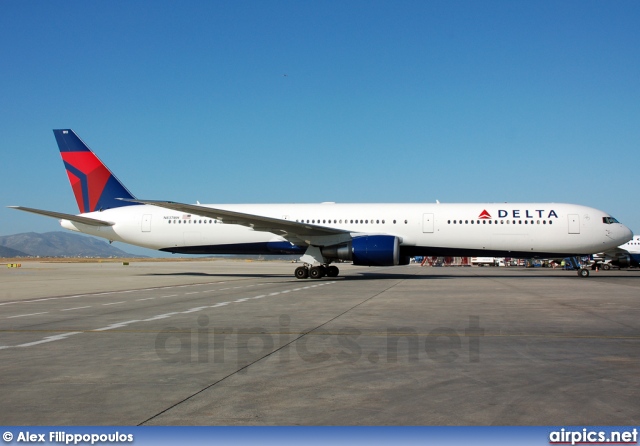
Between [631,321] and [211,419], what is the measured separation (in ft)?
29.5

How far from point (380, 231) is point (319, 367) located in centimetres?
2092

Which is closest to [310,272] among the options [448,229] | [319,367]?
[448,229]

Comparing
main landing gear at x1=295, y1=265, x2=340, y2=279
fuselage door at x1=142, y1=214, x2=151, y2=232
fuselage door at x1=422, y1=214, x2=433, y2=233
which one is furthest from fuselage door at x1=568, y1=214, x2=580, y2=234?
fuselage door at x1=142, y1=214, x2=151, y2=232

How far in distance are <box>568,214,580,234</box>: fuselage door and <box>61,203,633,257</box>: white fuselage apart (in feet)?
0.14

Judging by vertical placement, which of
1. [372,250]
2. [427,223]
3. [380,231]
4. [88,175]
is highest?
[88,175]

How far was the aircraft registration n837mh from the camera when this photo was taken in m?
24.5

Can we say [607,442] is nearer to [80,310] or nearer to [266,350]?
[266,350]

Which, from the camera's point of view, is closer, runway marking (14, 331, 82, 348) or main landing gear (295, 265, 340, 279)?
runway marking (14, 331, 82, 348)

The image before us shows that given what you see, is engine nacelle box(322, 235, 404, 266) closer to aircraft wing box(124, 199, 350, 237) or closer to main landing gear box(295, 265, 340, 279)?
aircraft wing box(124, 199, 350, 237)

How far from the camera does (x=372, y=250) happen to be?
2383 centimetres

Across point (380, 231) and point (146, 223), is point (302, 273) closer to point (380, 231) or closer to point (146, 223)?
point (380, 231)

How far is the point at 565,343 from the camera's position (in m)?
7.70

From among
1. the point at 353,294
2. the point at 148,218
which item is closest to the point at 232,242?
the point at 148,218

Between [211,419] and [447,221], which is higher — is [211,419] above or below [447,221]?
below
